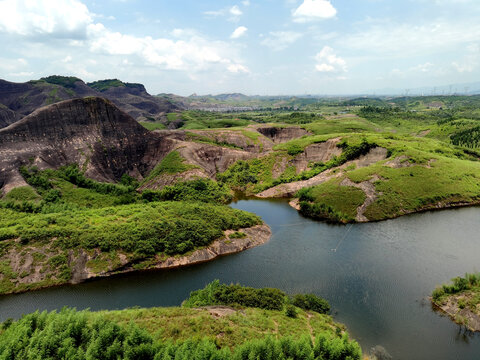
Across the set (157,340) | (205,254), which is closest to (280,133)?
(205,254)

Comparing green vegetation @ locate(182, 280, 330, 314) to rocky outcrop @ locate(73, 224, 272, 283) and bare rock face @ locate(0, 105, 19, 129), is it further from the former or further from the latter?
bare rock face @ locate(0, 105, 19, 129)

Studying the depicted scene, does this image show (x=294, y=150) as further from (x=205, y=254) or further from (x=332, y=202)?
(x=205, y=254)

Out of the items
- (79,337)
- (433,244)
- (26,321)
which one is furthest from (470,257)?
(26,321)

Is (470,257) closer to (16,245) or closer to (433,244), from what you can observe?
(433,244)

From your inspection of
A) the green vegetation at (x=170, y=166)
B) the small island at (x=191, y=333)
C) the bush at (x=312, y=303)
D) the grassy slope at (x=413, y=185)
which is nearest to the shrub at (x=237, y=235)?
the small island at (x=191, y=333)

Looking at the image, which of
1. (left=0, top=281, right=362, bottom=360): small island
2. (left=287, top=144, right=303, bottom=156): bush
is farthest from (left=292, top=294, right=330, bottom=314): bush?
(left=287, top=144, right=303, bottom=156): bush

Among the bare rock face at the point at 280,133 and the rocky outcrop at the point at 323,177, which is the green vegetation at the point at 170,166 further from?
the bare rock face at the point at 280,133
